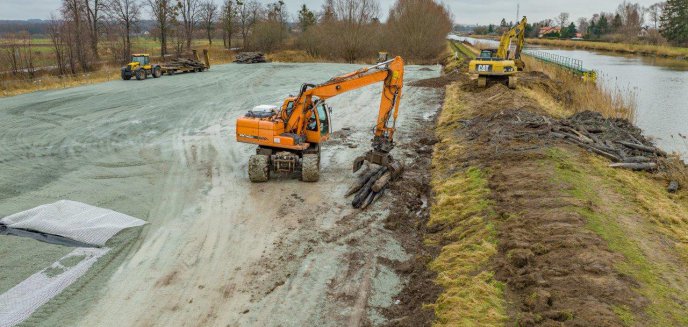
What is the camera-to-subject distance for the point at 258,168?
13.0 meters

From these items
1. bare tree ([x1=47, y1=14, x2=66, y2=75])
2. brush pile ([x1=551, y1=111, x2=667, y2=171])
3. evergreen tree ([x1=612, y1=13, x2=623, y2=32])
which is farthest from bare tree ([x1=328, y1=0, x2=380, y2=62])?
evergreen tree ([x1=612, y1=13, x2=623, y2=32])

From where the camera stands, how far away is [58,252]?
9.09 metres

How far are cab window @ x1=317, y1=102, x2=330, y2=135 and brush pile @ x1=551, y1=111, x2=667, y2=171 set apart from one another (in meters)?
7.03

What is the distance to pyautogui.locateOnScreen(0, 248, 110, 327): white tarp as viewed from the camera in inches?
289

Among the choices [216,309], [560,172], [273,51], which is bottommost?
[216,309]

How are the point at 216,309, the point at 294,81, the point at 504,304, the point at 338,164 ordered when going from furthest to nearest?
the point at 294,81 < the point at 338,164 < the point at 216,309 < the point at 504,304

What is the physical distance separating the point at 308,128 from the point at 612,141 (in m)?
9.65

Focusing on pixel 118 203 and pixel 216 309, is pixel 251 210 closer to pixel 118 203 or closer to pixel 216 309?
pixel 118 203

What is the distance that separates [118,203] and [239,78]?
28.0 meters

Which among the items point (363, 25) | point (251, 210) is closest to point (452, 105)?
point (251, 210)

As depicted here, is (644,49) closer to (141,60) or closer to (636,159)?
(636,159)

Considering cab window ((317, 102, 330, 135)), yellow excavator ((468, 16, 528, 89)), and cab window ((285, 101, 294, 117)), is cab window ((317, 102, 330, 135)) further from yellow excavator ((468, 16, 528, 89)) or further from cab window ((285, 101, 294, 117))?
yellow excavator ((468, 16, 528, 89))

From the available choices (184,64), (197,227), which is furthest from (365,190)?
(184,64)

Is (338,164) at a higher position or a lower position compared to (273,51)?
lower
